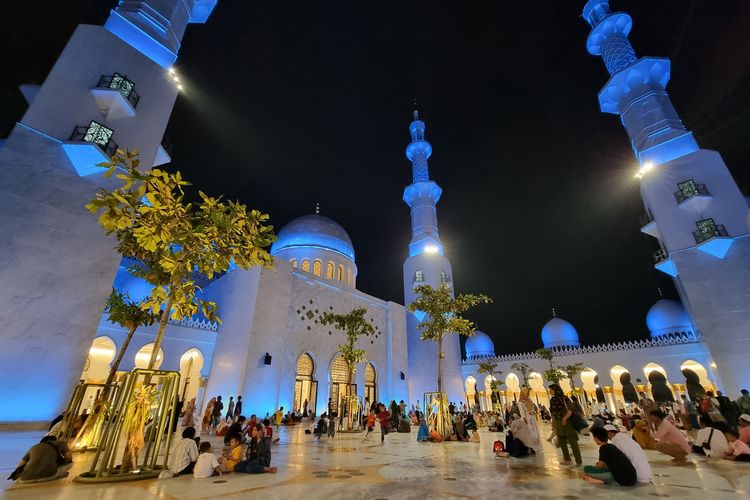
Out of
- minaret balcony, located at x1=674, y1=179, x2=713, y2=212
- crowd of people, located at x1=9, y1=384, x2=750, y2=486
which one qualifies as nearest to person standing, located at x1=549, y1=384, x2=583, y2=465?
crowd of people, located at x1=9, y1=384, x2=750, y2=486

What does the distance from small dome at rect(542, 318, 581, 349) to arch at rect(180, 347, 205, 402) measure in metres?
31.6

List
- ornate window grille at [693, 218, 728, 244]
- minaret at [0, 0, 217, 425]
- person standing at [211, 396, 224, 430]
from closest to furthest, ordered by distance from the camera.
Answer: minaret at [0, 0, 217, 425], person standing at [211, 396, 224, 430], ornate window grille at [693, 218, 728, 244]

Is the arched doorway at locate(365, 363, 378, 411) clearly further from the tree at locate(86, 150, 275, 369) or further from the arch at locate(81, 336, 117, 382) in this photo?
the tree at locate(86, 150, 275, 369)

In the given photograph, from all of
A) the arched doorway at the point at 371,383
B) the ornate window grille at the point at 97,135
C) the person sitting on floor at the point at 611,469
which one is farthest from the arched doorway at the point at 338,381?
the person sitting on floor at the point at 611,469

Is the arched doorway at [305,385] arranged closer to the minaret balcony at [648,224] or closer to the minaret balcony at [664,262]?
the minaret balcony at [664,262]

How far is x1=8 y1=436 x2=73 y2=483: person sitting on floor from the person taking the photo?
4.09 meters

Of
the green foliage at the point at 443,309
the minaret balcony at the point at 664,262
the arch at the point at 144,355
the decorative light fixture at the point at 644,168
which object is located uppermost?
the decorative light fixture at the point at 644,168

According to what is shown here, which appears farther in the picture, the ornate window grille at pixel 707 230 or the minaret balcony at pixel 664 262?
the minaret balcony at pixel 664 262

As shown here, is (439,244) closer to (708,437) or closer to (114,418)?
(708,437)

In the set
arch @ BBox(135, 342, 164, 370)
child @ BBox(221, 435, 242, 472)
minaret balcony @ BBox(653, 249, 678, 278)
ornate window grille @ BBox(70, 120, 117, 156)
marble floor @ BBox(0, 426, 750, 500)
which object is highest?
ornate window grille @ BBox(70, 120, 117, 156)

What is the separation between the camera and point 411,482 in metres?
4.46

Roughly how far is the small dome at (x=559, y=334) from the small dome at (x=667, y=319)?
20.5 ft

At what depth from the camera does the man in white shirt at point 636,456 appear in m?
4.33

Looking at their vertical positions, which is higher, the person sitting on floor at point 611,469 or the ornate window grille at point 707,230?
the ornate window grille at point 707,230
